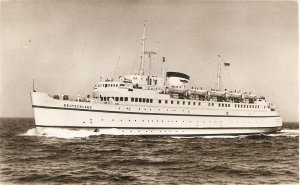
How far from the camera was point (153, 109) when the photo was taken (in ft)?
92.4

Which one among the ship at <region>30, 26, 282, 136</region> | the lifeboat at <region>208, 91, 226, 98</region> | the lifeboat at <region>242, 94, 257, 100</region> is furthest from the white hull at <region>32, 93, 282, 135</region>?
the lifeboat at <region>242, 94, 257, 100</region>

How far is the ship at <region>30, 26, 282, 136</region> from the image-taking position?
2519cm

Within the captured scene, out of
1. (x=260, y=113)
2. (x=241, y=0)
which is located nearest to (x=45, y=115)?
(x=241, y=0)

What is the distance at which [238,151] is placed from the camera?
21.9 meters

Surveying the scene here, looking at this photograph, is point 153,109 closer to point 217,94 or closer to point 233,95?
point 217,94

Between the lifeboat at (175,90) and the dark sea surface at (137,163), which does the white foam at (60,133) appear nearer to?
the dark sea surface at (137,163)

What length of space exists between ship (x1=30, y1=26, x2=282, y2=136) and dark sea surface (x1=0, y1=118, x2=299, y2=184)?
187 centimetres


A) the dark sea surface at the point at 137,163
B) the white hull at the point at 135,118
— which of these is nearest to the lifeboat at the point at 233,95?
the white hull at the point at 135,118

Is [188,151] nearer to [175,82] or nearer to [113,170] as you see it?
[113,170]

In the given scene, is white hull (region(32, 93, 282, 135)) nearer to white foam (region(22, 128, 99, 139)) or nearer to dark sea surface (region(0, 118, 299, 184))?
white foam (region(22, 128, 99, 139))

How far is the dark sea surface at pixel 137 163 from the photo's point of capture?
14.1 metres

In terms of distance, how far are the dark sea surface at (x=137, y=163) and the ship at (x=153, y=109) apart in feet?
6.15

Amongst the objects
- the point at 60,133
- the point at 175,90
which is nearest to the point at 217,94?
the point at 175,90

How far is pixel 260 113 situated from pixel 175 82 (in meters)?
9.65
